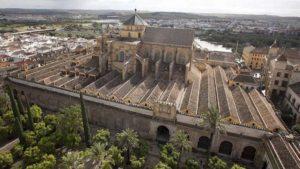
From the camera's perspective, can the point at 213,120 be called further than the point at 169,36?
No

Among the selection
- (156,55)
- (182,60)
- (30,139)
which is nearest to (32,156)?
(30,139)

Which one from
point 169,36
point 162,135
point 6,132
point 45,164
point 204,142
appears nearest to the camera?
point 45,164

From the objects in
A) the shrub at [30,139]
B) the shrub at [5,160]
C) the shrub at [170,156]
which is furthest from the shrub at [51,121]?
the shrub at [170,156]

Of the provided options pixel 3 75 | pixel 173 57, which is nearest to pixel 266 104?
pixel 173 57

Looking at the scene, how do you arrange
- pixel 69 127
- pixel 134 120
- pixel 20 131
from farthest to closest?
pixel 134 120 → pixel 69 127 → pixel 20 131

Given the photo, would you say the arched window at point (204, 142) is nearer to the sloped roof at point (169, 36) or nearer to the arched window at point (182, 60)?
the arched window at point (182, 60)

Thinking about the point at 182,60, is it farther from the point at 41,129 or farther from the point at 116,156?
the point at 41,129
